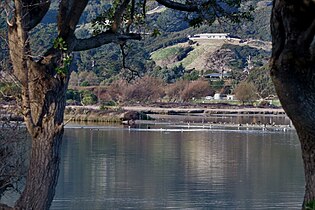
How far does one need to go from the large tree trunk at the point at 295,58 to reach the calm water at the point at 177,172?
10.3 m

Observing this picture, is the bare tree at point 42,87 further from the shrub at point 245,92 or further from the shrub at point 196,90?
the shrub at point 196,90

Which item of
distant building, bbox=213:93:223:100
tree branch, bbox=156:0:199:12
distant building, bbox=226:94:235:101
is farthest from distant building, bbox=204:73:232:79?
tree branch, bbox=156:0:199:12

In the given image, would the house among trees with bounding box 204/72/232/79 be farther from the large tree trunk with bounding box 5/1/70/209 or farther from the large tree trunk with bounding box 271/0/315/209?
the large tree trunk with bounding box 271/0/315/209

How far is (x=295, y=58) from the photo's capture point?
5.11 meters

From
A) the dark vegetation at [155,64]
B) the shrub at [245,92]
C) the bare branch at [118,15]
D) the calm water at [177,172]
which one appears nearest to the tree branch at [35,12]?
the bare branch at [118,15]

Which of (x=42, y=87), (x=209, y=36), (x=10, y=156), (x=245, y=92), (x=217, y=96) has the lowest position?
(x=10, y=156)

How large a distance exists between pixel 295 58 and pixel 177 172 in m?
16.0

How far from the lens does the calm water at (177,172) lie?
16469 mm

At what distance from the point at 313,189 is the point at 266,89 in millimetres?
61688

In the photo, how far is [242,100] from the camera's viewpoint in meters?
65.9

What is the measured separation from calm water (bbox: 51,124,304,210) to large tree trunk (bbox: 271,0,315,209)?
1028 cm

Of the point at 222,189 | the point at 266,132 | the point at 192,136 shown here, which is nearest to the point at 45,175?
the point at 222,189

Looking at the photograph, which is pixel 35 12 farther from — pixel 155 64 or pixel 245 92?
pixel 155 64

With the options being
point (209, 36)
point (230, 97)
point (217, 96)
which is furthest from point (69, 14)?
point (209, 36)
